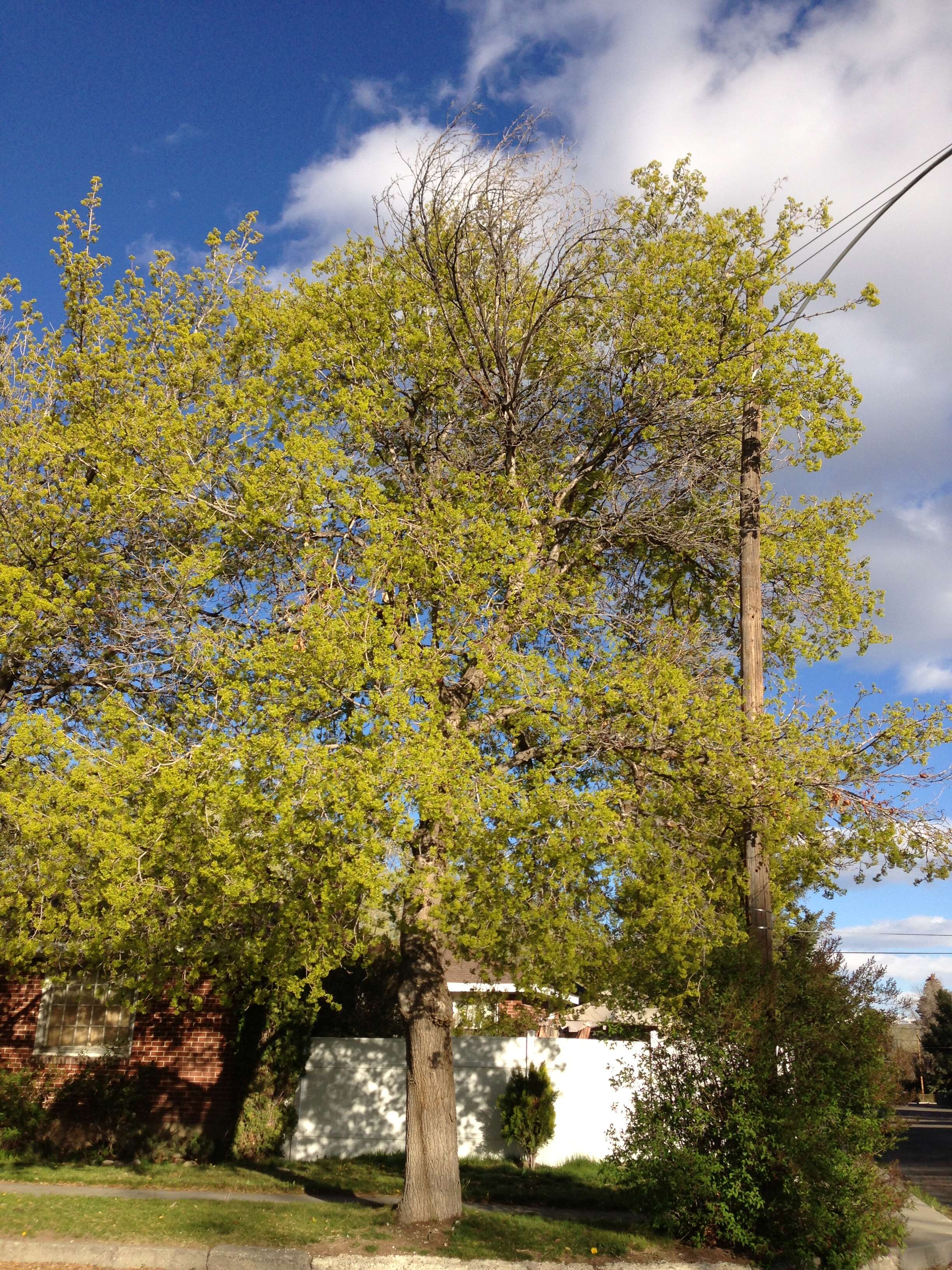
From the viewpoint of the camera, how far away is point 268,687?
8.49 m

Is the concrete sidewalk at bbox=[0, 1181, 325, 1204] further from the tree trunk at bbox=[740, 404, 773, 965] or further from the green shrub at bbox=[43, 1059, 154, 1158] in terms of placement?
the tree trunk at bbox=[740, 404, 773, 965]

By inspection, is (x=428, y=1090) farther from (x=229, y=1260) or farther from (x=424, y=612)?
(x=424, y=612)

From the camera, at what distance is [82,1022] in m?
14.6

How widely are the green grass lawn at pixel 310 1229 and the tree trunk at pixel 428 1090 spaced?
0.28 m

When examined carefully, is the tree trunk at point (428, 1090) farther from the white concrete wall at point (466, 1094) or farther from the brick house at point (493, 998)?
the white concrete wall at point (466, 1094)

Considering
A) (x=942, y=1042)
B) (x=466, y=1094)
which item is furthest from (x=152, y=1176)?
(x=942, y=1042)

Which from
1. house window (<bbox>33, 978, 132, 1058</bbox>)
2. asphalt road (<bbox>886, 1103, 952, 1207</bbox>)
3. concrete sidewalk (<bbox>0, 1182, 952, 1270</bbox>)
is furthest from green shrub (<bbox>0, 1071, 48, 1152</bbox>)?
asphalt road (<bbox>886, 1103, 952, 1207</bbox>)

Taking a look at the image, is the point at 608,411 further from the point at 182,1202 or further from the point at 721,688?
the point at 182,1202

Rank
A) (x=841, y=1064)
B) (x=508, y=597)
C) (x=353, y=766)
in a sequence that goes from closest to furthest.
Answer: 1. (x=353, y=766)
2. (x=841, y=1064)
3. (x=508, y=597)

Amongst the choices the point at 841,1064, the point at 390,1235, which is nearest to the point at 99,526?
the point at 390,1235

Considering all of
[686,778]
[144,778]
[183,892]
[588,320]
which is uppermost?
[588,320]

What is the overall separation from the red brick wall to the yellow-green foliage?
167 centimetres

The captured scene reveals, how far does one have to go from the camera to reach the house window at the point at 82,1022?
47.3 feet

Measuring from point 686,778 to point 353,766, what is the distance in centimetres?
329
